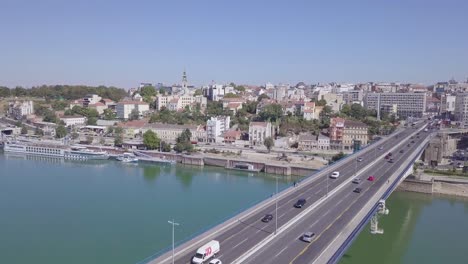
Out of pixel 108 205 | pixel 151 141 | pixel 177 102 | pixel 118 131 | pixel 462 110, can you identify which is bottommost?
pixel 108 205

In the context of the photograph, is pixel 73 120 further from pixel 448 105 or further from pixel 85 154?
pixel 448 105

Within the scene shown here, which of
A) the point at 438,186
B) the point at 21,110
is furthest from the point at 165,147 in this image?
the point at 21,110

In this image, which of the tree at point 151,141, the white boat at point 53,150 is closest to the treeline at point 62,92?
the white boat at point 53,150

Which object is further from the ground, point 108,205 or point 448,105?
point 448,105

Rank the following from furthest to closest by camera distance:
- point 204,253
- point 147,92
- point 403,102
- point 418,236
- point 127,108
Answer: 1. point 147,92
2. point 403,102
3. point 127,108
4. point 418,236
5. point 204,253

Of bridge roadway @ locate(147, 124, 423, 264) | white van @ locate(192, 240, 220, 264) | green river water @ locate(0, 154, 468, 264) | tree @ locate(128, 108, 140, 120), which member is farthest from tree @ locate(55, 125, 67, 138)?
white van @ locate(192, 240, 220, 264)

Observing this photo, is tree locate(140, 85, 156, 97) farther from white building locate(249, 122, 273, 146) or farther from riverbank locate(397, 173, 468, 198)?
riverbank locate(397, 173, 468, 198)

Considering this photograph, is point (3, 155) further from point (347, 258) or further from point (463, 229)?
point (463, 229)
